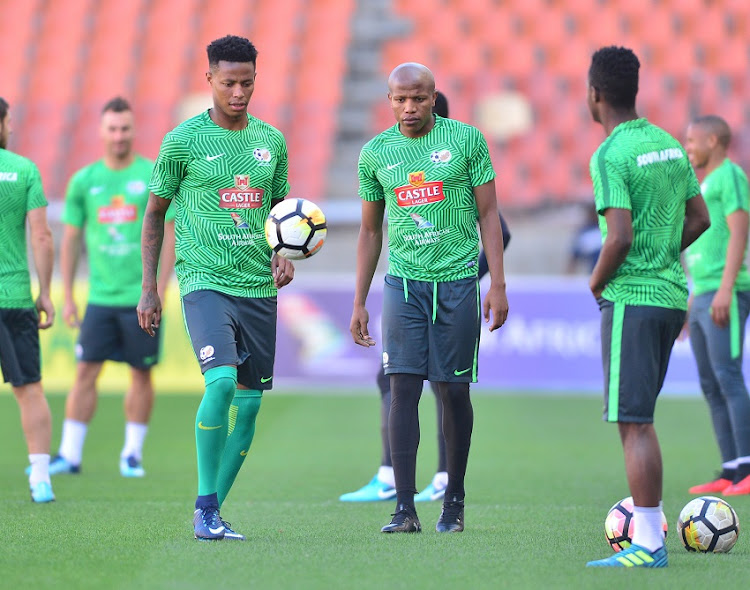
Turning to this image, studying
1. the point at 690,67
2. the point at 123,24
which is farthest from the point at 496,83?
the point at 123,24

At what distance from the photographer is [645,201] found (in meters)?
4.86

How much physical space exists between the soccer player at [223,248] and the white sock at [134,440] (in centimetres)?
285

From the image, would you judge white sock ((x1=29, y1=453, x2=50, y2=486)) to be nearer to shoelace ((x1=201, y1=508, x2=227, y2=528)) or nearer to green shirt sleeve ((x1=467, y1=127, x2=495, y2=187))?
shoelace ((x1=201, y1=508, x2=227, y2=528))

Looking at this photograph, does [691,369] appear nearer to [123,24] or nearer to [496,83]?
[496,83]

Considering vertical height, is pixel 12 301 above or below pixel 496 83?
below

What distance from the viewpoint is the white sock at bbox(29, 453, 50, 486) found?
687cm

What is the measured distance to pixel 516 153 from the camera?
19234 mm

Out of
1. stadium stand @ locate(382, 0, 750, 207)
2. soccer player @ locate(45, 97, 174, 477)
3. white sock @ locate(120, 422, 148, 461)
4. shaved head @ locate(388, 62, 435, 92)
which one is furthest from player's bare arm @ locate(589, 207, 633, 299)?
stadium stand @ locate(382, 0, 750, 207)

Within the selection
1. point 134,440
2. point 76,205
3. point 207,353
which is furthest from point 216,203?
point 76,205

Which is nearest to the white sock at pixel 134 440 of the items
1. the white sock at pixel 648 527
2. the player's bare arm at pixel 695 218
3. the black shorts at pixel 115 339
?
the black shorts at pixel 115 339

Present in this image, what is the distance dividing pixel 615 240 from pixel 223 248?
1.87 metres

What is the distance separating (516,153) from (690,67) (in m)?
3.47

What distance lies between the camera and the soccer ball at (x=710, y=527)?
17.0 ft

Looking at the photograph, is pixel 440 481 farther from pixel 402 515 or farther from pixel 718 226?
pixel 718 226
